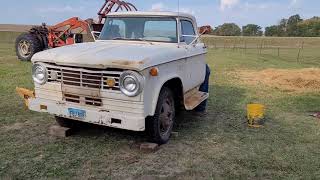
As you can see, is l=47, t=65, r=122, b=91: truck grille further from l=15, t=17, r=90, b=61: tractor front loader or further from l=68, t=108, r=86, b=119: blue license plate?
l=15, t=17, r=90, b=61: tractor front loader

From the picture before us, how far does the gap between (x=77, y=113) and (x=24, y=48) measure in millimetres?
12734

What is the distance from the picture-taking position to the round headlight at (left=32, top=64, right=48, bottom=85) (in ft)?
18.2

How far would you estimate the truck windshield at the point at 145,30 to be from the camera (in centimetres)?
647

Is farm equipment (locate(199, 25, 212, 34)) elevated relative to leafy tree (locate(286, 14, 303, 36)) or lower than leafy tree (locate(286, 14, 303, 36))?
lower

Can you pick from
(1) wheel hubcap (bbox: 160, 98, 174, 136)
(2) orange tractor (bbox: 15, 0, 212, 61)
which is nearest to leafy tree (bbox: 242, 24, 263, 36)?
(2) orange tractor (bbox: 15, 0, 212, 61)

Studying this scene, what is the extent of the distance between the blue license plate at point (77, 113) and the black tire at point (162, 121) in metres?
0.87

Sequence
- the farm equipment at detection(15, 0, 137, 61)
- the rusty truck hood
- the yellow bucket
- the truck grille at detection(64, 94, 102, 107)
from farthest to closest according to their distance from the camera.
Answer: the farm equipment at detection(15, 0, 137, 61)
the yellow bucket
the truck grille at detection(64, 94, 102, 107)
the rusty truck hood

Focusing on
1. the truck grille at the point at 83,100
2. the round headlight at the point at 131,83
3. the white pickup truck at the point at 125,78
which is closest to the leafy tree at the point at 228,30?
the white pickup truck at the point at 125,78

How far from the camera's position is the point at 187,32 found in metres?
7.02

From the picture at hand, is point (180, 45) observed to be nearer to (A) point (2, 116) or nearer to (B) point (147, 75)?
(B) point (147, 75)

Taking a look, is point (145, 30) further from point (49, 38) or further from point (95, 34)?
point (49, 38)

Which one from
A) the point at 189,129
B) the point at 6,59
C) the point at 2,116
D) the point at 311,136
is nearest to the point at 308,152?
the point at 311,136

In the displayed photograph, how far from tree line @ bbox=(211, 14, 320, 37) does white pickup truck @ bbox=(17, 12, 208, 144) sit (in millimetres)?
73929

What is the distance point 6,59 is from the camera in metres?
17.0
